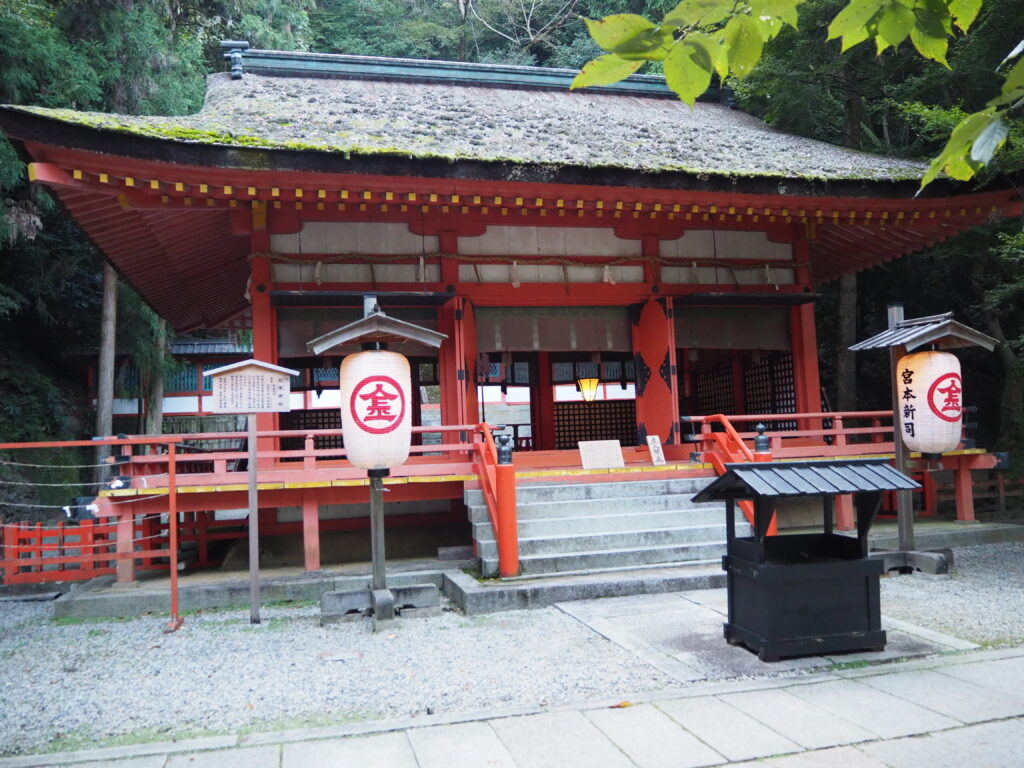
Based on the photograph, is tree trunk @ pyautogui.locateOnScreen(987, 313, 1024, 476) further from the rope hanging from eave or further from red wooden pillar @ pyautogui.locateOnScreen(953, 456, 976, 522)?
the rope hanging from eave

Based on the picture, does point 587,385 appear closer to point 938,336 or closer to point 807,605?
point 938,336

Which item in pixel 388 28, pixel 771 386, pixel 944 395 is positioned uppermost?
pixel 388 28

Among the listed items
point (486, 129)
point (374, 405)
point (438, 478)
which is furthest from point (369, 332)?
point (486, 129)

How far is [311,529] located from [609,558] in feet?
10.4

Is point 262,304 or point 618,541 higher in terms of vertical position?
point 262,304

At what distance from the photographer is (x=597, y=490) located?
26.7ft

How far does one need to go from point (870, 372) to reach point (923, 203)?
6715 millimetres

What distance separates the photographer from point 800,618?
15.1 feet

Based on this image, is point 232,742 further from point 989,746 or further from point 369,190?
point 369,190

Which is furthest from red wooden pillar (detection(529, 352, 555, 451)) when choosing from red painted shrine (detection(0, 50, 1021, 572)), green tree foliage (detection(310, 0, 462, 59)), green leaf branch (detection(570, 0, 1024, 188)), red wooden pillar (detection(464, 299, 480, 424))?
green tree foliage (detection(310, 0, 462, 59))

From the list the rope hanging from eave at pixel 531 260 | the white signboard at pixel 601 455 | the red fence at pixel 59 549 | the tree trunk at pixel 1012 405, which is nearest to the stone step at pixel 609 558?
the white signboard at pixel 601 455

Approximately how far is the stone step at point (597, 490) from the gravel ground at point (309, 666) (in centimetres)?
190

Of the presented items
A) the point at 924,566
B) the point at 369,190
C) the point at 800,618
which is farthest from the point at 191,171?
the point at 924,566

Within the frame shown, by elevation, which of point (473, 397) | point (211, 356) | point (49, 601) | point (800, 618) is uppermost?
point (211, 356)
